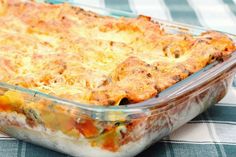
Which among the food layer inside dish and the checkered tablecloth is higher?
the food layer inside dish

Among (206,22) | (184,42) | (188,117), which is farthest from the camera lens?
(206,22)

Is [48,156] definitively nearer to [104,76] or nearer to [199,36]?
[104,76]

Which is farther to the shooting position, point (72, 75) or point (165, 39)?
point (165, 39)

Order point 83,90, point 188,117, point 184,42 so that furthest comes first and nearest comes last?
point 184,42, point 188,117, point 83,90

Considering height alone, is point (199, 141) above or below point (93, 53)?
below

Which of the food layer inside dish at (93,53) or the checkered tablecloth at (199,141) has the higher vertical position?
the food layer inside dish at (93,53)

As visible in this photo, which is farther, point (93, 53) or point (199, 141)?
point (93, 53)

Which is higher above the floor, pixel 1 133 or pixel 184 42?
pixel 184 42

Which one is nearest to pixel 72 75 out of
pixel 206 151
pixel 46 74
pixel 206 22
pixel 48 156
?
pixel 46 74
